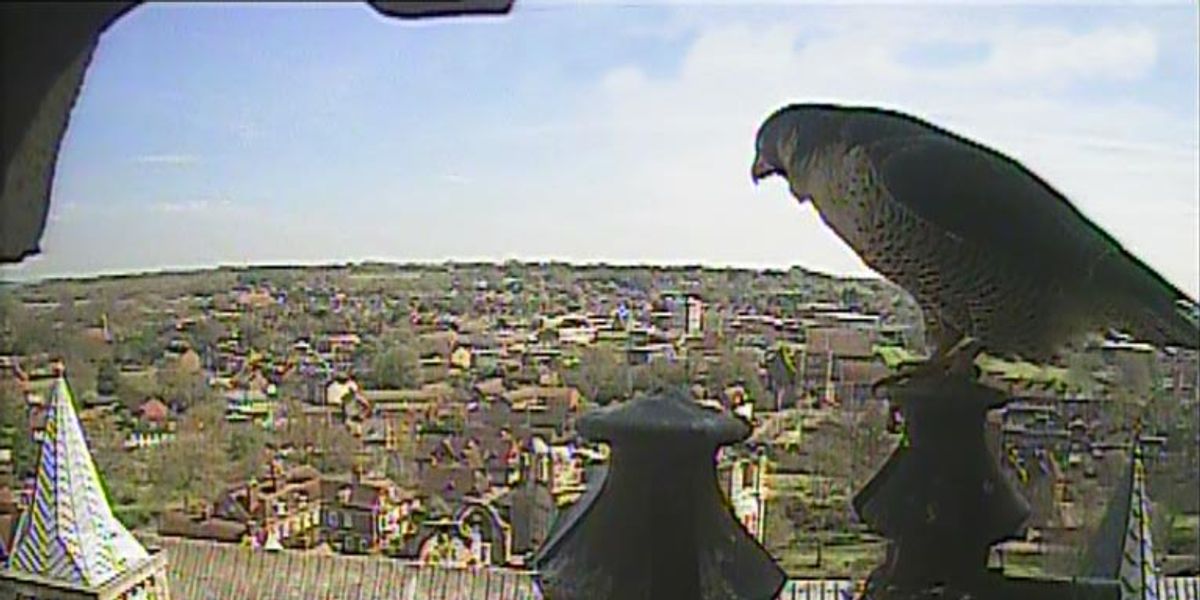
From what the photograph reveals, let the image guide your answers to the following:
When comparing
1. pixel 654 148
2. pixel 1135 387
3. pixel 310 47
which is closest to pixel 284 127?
pixel 310 47

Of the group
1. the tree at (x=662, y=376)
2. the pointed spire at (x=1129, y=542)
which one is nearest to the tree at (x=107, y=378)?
the tree at (x=662, y=376)

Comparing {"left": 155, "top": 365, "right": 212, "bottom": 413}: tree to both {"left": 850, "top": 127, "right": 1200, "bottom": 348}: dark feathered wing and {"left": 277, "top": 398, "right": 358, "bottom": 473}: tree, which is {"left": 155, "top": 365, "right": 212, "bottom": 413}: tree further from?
{"left": 850, "top": 127, "right": 1200, "bottom": 348}: dark feathered wing

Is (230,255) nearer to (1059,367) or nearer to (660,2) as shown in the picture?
(660,2)

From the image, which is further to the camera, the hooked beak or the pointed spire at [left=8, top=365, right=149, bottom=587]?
the hooked beak

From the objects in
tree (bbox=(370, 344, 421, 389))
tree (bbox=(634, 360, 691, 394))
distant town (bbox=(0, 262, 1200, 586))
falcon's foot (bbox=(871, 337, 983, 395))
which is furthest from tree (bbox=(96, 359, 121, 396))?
falcon's foot (bbox=(871, 337, 983, 395))

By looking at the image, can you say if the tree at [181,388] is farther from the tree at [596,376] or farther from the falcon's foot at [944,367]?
the falcon's foot at [944,367]

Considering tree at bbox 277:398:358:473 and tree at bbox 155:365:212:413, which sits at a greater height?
tree at bbox 155:365:212:413

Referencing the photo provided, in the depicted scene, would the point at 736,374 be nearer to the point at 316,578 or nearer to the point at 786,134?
the point at 786,134
